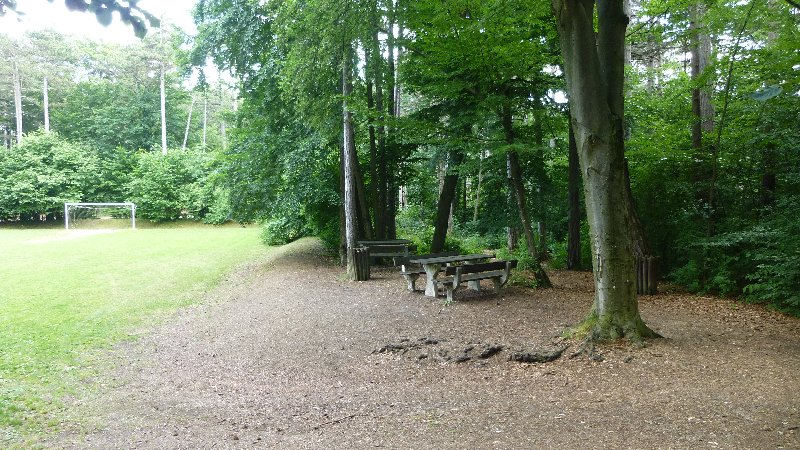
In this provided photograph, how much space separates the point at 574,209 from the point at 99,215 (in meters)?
35.8

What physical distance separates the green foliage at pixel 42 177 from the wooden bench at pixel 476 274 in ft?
116

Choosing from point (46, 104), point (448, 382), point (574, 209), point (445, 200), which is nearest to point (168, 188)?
point (46, 104)

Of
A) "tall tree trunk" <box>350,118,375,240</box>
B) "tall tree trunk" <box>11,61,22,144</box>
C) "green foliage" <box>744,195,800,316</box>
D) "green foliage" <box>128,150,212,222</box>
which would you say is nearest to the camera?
"green foliage" <box>744,195,800,316</box>

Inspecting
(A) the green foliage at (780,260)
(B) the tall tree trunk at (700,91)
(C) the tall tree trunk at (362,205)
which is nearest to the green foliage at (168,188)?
(C) the tall tree trunk at (362,205)

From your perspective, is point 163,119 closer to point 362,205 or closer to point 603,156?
point 362,205

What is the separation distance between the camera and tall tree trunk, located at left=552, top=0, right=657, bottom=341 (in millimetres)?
5746

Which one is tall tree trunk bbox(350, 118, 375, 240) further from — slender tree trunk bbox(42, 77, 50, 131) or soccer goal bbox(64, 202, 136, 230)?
slender tree trunk bbox(42, 77, 50, 131)

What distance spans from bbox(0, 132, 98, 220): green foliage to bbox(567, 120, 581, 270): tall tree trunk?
3551 centimetres

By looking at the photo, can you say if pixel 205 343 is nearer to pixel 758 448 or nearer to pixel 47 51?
pixel 758 448

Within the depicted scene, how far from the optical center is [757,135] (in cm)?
854

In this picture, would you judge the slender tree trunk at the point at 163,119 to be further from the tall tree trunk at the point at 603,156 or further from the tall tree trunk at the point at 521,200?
the tall tree trunk at the point at 603,156

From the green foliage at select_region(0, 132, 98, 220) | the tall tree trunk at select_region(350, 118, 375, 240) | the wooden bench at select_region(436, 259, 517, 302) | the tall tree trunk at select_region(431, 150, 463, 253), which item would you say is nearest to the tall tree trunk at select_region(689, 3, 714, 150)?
the wooden bench at select_region(436, 259, 517, 302)

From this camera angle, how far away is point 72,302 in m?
10.5

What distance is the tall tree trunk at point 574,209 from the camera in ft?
40.2
